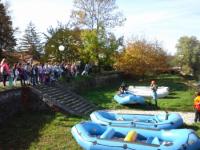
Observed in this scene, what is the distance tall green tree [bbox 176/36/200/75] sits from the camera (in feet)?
248

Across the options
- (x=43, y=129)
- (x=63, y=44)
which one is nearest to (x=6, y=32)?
(x=63, y=44)

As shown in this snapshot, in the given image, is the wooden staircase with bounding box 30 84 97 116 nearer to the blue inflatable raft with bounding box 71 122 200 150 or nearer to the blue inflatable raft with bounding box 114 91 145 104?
the blue inflatable raft with bounding box 114 91 145 104

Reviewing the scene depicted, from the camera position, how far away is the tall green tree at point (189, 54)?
75562 millimetres

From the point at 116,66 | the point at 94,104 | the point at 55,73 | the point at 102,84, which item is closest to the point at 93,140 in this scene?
the point at 94,104

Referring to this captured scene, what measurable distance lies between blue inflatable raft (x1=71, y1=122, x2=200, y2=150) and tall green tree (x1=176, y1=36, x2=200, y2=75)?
5809 centimetres

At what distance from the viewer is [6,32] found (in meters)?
47.0

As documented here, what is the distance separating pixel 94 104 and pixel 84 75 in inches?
396

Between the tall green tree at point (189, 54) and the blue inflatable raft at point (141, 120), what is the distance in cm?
5485

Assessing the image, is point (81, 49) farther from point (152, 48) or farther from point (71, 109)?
point (71, 109)

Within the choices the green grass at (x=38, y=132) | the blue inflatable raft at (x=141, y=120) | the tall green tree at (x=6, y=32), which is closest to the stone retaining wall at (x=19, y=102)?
the green grass at (x=38, y=132)

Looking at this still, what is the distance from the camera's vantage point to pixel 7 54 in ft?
157

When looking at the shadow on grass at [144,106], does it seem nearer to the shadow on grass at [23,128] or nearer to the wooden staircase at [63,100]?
the wooden staircase at [63,100]

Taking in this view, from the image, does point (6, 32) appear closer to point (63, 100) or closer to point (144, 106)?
point (63, 100)

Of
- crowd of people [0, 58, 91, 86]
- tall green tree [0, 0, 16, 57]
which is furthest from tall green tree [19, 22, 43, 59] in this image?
crowd of people [0, 58, 91, 86]
